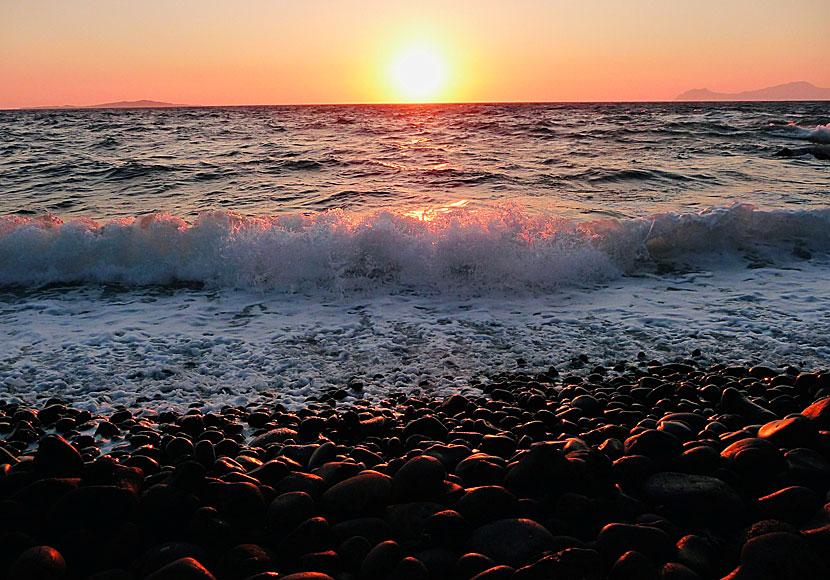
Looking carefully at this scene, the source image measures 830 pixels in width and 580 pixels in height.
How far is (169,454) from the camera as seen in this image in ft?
9.89

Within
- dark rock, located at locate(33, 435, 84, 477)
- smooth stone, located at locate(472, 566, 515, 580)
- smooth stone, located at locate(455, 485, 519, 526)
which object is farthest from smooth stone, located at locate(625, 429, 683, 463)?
dark rock, located at locate(33, 435, 84, 477)

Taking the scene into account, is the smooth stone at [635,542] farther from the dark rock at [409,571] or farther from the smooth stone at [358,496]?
the smooth stone at [358,496]

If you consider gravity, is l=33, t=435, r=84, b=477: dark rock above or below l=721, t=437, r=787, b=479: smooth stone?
below

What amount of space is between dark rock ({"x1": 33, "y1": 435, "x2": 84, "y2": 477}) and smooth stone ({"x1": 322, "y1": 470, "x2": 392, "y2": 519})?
47.9 inches

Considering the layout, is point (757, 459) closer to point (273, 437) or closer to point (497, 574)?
point (497, 574)

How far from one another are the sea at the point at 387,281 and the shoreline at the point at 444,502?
1171 mm

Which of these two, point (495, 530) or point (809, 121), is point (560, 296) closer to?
point (495, 530)

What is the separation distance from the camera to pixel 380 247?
298 inches

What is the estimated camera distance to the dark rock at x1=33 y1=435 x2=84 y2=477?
2.61 meters

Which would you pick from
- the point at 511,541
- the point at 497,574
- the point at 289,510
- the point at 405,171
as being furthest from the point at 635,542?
the point at 405,171

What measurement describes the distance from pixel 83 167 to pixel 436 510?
17.3 m

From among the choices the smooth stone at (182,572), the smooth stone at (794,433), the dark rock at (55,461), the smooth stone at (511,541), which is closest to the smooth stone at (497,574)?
the smooth stone at (511,541)

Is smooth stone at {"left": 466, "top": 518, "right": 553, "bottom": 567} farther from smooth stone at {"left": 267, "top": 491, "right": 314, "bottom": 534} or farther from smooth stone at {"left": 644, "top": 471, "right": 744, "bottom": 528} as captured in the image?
smooth stone at {"left": 267, "top": 491, "right": 314, "bottom": 534}

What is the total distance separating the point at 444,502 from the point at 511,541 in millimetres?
389
